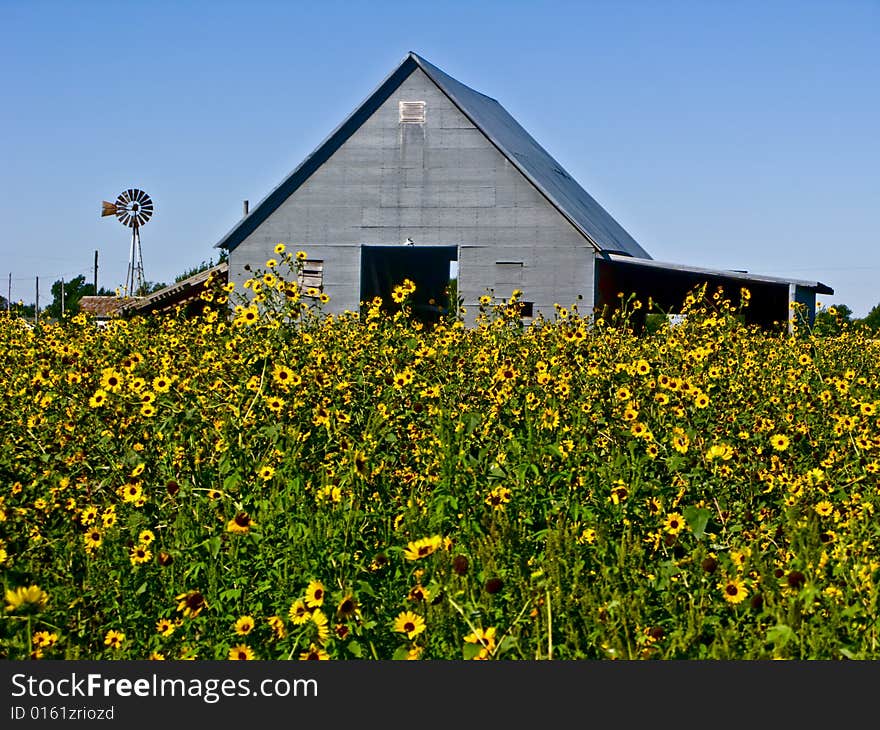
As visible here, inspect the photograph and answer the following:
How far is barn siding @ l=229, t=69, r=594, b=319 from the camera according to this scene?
22.6 m

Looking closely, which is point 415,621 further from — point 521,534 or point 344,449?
point 344,449

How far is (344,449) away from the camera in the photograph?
5.11 metres

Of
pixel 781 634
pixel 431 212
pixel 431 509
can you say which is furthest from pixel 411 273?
pixel 781 634

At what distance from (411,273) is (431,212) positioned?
5276mm

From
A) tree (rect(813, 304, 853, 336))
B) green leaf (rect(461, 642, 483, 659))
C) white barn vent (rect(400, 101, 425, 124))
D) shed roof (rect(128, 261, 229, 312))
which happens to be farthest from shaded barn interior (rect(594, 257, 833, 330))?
green leaf (rect(461, 642, 483, 659))

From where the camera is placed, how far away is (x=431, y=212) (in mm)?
22938

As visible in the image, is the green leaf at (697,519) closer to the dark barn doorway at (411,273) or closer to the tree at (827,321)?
the tree at (827,321)

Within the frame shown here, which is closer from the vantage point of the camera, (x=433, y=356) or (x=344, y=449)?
(x=344, y=449)

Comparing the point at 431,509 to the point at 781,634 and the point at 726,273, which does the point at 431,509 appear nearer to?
the point at 781,634

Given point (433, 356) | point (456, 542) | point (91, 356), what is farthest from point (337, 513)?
point (91, 356)

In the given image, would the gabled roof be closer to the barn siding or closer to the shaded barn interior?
the barn siding

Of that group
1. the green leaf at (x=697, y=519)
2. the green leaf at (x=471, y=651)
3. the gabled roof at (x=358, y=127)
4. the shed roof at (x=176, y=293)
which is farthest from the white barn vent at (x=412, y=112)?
the green leaf at (x=471, y=651)

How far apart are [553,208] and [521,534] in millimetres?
18860

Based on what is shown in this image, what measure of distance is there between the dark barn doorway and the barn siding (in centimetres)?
49
